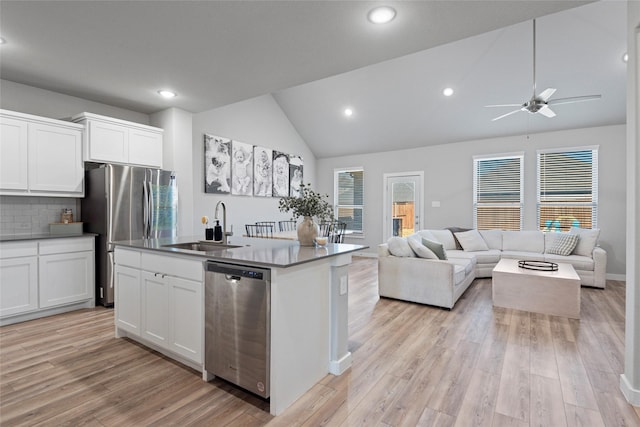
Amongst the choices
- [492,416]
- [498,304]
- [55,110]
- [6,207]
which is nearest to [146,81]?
→ [55,110]

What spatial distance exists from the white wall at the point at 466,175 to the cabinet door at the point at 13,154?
6316mm

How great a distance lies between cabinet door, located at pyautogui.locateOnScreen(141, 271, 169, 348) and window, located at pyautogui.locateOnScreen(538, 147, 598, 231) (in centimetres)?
668

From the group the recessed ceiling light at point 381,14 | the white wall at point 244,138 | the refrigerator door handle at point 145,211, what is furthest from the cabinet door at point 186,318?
the white wall at point 244,138

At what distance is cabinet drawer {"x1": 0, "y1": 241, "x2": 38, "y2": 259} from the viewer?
3.26 metres

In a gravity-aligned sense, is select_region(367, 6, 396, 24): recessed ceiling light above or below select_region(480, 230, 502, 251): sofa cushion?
above

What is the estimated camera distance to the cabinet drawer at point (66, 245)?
354cm

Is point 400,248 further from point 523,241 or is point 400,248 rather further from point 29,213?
point 29,213

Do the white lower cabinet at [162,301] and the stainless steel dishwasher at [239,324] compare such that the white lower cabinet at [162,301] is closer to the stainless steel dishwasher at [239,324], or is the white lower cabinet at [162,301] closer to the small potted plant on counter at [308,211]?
the stainless steel dishwasher at [239,324]

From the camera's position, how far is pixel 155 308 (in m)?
2.62

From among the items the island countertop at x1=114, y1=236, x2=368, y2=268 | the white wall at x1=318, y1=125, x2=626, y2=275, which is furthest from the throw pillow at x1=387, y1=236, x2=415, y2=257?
the white wall at x1=318, y1=125, x2=626, y2=275

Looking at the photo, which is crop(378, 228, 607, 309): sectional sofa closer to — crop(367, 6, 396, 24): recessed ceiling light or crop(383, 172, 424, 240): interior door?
crop(383, 172, 424, 240): interior door

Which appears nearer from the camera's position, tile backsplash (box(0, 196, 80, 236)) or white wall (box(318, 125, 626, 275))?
tile backsplash (box(0, 196, 80, 236))

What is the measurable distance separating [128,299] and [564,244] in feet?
20.8

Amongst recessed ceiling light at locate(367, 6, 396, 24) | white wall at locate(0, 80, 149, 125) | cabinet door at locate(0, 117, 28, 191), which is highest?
recessed ceiling light at locate(367, 6, 396, 24)
